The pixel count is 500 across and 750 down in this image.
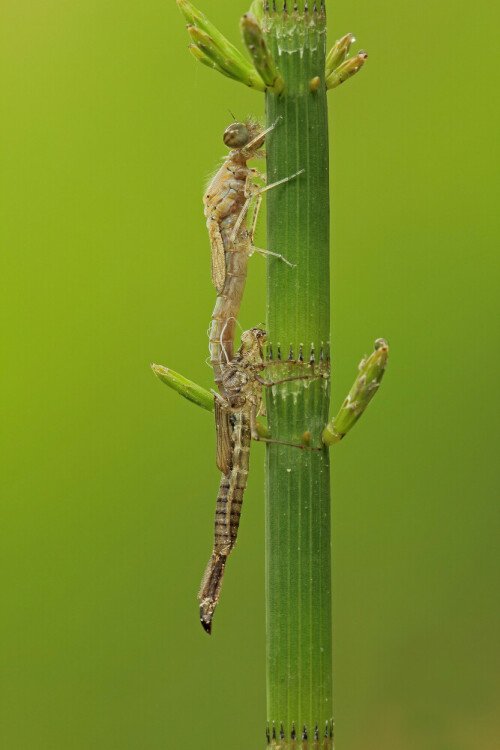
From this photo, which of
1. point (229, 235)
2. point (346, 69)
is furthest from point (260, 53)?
point (229, 235)

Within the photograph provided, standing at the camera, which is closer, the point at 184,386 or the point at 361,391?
the point at 361,391

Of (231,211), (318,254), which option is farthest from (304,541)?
(231,211)

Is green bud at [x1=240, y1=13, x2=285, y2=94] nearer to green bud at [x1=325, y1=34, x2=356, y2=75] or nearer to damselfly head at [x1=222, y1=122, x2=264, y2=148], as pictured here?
green bud at [x1=325, y1=34, x2=356, y2=75]

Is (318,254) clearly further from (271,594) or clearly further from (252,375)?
(271,594)

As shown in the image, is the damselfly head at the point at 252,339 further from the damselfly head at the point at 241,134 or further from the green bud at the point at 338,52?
the green bud at the point at 338,52

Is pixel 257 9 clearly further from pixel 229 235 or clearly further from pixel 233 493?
pixel 233 493

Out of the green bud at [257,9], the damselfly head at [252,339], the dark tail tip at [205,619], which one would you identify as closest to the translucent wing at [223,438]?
the damselfly head at [252,339]
